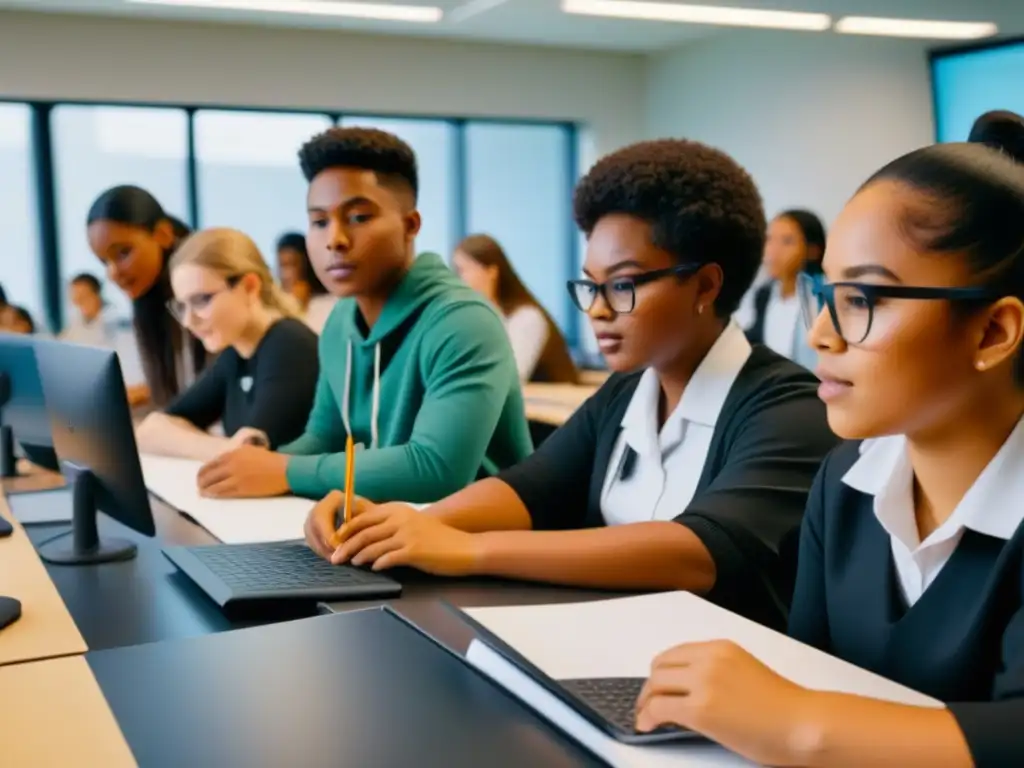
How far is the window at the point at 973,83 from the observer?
18.6 feet

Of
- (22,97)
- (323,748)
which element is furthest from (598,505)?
(22,97)

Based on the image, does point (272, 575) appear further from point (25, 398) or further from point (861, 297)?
point (25, 398)

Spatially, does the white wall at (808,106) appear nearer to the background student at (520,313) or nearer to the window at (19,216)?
the background student at (520,313)

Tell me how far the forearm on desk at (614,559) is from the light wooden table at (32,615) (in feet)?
1.52

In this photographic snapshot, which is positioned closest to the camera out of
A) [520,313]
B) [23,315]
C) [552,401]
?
[552,401]

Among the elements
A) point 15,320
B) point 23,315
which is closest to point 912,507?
point 15,320

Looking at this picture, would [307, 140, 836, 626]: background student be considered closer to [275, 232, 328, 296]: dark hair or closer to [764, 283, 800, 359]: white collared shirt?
[764, 283, 800, 359]: white collared shirt

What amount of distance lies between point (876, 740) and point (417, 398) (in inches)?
56.5

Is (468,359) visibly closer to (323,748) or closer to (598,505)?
(598,505)

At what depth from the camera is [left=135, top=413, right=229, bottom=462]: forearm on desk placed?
2326 mm

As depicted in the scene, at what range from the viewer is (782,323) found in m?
5.25

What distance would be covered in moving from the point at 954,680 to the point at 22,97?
21.7 ft

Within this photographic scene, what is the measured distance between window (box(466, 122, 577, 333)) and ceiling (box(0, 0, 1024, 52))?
0.69m

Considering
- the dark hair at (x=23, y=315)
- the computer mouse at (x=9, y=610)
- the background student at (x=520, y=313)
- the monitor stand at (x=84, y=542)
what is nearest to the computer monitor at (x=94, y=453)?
the monitor stand at (x=84, y=542)
